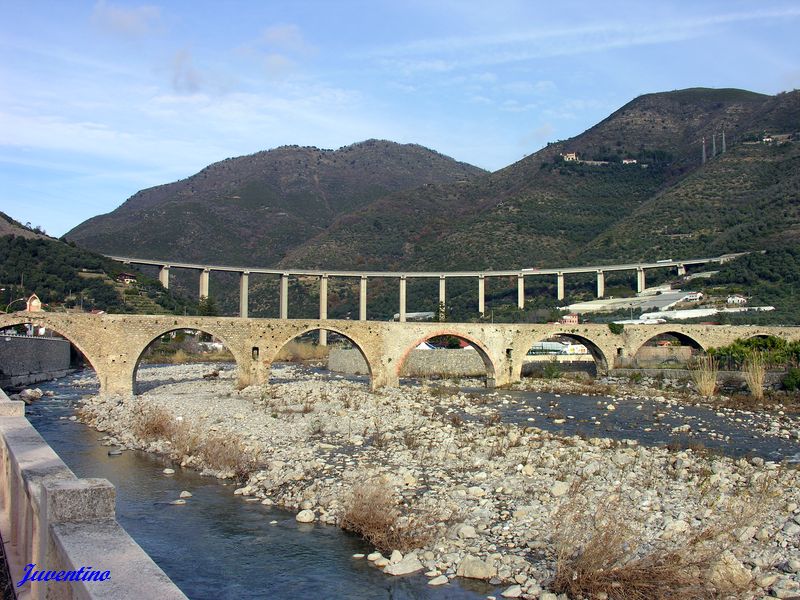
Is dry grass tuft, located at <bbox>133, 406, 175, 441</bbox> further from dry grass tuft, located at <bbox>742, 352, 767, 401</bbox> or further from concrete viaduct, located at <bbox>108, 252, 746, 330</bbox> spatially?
concrete viaduct, located at <bbox>108, 252, 746, 330</bbox>

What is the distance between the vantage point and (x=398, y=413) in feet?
85.0

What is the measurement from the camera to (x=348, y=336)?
35.9m

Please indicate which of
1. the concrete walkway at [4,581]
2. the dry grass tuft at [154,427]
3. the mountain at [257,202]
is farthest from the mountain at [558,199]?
the concrete walkway at [4,581]

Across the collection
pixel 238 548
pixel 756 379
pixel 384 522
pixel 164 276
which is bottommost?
pixel 238 548

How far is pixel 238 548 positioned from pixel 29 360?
104ft

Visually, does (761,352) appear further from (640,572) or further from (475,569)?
(640,572)

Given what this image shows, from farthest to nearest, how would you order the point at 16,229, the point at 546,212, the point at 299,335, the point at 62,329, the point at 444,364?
the point at 546,212 < the point at 16,229 < the point at 444,364 < the point at 299,335 < the point at 62,329

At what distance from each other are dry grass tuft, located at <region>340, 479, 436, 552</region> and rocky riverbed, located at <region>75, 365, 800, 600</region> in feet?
0.49

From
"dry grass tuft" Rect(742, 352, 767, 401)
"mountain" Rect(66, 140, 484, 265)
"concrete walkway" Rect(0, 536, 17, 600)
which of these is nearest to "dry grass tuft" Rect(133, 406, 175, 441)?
"concrete walkway" Rect(0, 536, 17, 600)

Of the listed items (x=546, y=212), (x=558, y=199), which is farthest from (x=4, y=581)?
(x=558, y=199)

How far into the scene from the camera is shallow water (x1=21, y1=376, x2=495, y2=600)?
969 centimetres

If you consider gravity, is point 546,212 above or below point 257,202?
below

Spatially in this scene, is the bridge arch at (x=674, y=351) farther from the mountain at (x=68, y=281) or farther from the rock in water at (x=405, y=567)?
the mountain at (x=68, y=281)

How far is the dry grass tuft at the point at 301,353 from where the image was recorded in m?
66.8
